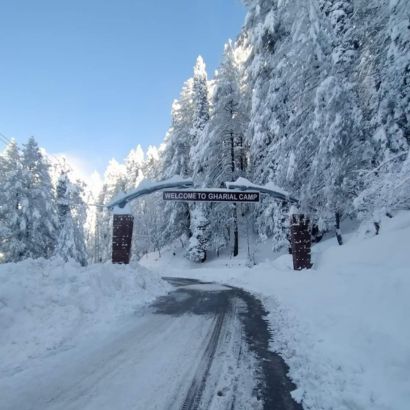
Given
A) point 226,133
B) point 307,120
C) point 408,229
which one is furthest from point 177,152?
point 408,229

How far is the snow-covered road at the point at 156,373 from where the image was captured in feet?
14.1

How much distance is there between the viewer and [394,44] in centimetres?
1235

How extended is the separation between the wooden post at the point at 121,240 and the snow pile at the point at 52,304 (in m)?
6.04

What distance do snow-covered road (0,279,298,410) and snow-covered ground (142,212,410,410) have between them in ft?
1.59

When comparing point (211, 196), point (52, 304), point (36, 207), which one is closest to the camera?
point (52, 304)

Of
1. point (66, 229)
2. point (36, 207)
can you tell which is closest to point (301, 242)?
point (36, 207)

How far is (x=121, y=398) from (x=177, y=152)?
1389 inches

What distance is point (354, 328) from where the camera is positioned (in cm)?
657

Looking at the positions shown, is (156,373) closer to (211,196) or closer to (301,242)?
(301,242)

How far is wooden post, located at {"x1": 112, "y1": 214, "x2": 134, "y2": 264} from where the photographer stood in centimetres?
1892

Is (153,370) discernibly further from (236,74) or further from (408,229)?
(236,74)

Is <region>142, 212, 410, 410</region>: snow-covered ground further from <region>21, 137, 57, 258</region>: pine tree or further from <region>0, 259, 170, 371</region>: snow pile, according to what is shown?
<region>21, 137, 57, 258</region>: pine tree

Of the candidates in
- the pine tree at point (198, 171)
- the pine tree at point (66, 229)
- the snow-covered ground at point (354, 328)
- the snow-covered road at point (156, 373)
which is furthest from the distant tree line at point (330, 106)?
the pine tree at point (198, 171)

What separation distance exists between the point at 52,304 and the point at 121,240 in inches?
425
